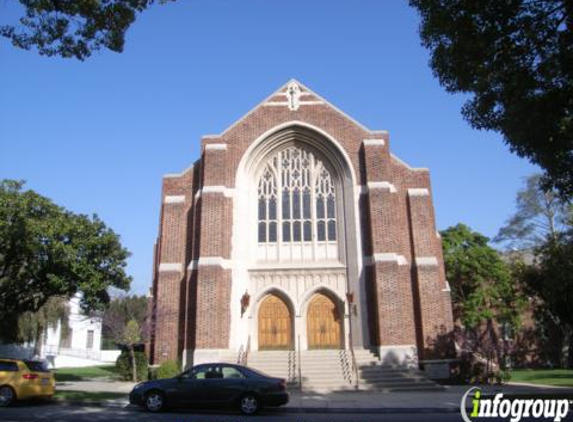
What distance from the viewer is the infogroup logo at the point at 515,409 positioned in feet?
37.2

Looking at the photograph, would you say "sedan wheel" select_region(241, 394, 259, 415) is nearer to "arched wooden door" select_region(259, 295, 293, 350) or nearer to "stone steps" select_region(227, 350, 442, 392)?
"stone steps" select_region(227, 350, 442, 392)

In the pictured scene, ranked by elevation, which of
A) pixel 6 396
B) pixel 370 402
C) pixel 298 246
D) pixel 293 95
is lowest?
pixel 370 402

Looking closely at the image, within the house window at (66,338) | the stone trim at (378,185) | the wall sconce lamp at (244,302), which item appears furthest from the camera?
the house window at (66,338)

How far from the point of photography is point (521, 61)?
1034cm

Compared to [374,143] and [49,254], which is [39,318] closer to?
[49,254]

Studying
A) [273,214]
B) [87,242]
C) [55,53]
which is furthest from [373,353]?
[55,53]

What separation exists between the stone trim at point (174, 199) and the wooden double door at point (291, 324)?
6.03m

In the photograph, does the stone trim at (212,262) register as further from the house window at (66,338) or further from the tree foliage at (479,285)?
the house window at (66,338)

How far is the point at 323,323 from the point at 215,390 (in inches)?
389

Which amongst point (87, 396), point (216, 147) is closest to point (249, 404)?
point (87, 396)

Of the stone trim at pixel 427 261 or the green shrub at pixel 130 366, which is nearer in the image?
the stone trim at pixel 427 261

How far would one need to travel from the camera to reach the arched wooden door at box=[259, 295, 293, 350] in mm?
21469

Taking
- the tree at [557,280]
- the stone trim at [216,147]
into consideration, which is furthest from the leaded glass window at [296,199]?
the tree at [557,280]

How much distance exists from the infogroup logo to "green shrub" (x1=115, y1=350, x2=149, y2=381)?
14369 millimetres
